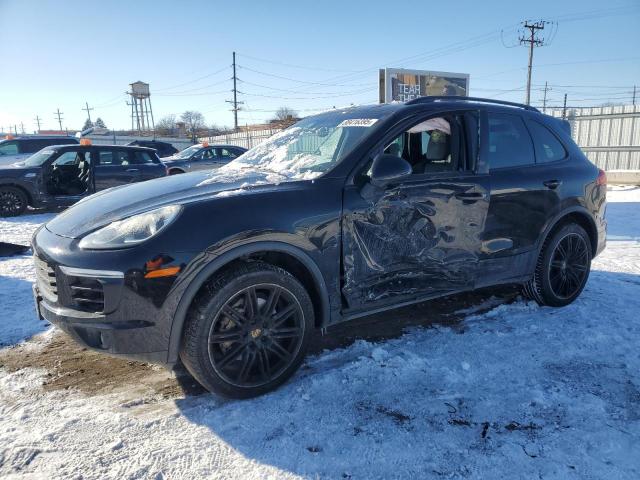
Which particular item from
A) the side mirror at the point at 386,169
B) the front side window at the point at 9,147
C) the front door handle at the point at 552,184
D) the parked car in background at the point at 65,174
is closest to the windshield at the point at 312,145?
the side mirror at the point at 386,169

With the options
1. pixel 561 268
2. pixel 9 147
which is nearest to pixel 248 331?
pixel 561 268

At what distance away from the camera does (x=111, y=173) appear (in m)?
10.2

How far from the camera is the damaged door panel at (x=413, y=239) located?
301 cm

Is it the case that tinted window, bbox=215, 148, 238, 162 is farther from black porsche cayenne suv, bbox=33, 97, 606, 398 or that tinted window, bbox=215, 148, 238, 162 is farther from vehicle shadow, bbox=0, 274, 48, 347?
Result: black porsche cayenne suv, bbox=33, 97, 606, 398

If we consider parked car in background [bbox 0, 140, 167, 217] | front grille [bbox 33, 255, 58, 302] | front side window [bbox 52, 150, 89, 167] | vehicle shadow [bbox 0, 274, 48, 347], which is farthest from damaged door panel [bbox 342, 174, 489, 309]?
front side window [bbox 52, 150, 89, 167]

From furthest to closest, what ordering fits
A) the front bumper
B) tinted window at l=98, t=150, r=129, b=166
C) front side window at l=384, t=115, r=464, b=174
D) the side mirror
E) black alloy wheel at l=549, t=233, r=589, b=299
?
tinted window at l=98, t=150, r=129, b=166
black alloy wheel at l=549, t=233, r=589, b=299
front side window at l=384, t=115, r=464, b=174
the side mirror
the front bumper

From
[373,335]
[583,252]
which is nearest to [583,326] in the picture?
[583,252]

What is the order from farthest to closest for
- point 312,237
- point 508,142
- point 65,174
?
point 65,174 → point 508,142 → point 312,237

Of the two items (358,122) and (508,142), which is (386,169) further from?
(508,142)

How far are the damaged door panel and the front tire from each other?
0.43 metres

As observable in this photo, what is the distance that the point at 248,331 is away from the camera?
2703 mm

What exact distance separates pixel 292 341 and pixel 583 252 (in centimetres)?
313

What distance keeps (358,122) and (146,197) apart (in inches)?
64.2

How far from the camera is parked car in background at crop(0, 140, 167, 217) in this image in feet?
31.2
